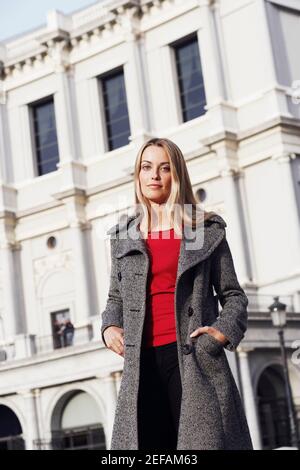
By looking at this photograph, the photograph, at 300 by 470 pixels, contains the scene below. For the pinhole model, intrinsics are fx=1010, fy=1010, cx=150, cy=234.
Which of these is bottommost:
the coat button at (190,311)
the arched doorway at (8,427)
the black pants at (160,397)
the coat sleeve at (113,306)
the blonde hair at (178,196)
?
the black pants at (160,397)

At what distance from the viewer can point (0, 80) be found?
34.0 meters

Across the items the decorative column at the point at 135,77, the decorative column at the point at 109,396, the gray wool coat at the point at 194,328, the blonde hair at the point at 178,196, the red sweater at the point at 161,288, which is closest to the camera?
the gray wool coat at the point at 194,328

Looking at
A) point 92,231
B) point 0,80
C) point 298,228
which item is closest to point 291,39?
point 298,228

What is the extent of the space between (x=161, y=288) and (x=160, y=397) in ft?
1.00

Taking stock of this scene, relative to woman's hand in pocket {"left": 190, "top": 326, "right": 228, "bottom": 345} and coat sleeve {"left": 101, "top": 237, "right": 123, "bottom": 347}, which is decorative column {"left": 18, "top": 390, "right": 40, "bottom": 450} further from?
woman's hand in pocket {"left": 190, "top": 326, "right": 228, "bottom": 345}

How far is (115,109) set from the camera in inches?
1252

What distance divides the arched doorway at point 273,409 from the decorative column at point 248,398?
45cm

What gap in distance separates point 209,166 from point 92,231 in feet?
16.2

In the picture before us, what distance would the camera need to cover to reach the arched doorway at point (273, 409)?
23.4 metres

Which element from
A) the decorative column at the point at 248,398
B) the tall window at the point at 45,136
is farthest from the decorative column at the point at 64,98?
the decorative column at the point at 248,398

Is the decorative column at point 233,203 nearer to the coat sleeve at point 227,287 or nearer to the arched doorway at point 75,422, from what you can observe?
the arched doorway at point 75,422

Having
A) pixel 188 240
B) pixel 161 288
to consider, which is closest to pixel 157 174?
pixel 188 240

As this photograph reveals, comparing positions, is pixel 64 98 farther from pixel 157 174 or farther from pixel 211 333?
pixel 211 333
